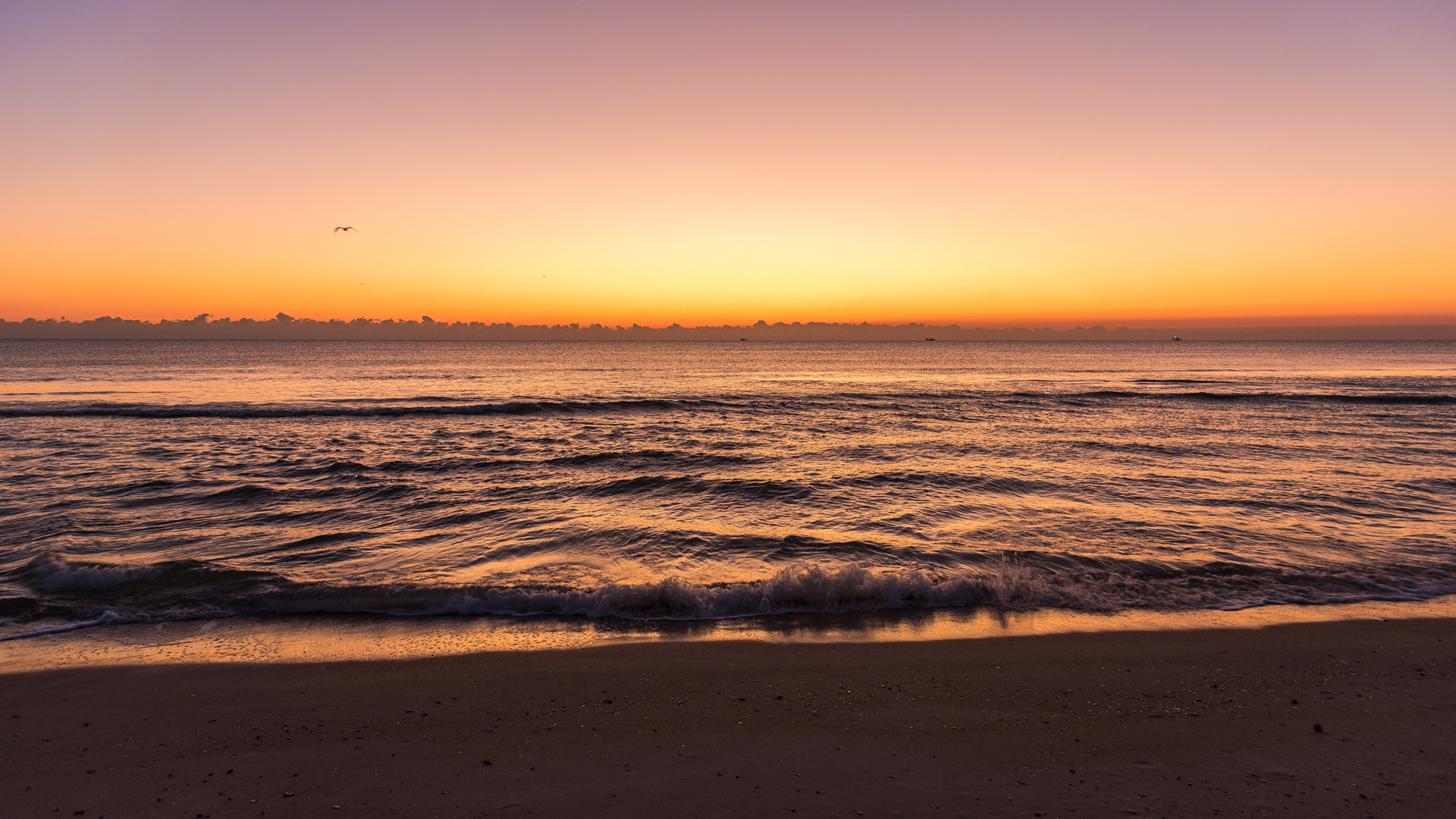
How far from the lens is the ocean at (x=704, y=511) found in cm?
834

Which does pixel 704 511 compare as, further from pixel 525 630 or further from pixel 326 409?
pixel 326 409

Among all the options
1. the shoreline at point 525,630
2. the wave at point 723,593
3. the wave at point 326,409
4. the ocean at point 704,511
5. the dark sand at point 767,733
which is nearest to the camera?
the dark sand at point 767,733

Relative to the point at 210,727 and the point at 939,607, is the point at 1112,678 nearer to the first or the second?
the point at 939,607

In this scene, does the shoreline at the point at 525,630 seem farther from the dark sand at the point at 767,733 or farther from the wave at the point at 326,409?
the wave at the point at 326,409

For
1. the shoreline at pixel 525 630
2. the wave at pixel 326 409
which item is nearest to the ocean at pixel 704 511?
the shoreline at pixel 525 630

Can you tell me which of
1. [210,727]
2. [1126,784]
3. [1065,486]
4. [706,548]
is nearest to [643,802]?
[1126,784]

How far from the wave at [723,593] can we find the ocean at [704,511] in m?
0.04

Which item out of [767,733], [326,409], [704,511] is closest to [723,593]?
[767,733]

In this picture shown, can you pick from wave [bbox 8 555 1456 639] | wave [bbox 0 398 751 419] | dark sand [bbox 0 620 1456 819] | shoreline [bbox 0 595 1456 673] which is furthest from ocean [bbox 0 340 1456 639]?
dark sand [bbox 0 620 1456 819]

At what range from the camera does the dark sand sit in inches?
168

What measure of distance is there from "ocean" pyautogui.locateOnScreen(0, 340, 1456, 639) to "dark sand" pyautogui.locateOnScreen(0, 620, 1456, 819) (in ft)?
5.32

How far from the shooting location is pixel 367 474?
16688 millimetres

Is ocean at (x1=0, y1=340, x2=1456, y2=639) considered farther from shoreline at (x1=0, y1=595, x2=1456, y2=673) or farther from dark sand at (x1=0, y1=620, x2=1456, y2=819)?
dark sand at (x1=0, y1=620, x2=1456, y2=819)

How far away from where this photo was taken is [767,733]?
16.6 feet
